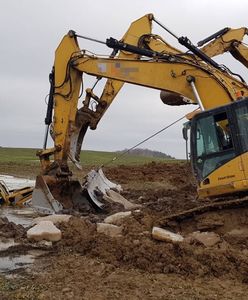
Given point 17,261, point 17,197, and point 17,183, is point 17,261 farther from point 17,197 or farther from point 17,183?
point 17,183

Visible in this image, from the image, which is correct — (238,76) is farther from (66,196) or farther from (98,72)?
(66,196)

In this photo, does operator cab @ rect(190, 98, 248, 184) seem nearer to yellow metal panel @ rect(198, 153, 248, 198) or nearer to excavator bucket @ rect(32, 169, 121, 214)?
yellow metal panel @ rect(198, 153, 248, 198)

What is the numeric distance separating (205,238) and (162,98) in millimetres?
5237

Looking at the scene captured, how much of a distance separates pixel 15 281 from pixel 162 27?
27.9 feet

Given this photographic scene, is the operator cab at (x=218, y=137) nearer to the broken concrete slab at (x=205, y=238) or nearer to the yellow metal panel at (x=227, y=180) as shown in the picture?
the yellow metal panel at (x=227, y=180)

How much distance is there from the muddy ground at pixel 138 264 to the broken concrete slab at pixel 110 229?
4.7 inches

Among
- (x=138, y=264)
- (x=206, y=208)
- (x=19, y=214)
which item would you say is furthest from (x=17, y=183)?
(x=138, y=264)

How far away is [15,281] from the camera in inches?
291

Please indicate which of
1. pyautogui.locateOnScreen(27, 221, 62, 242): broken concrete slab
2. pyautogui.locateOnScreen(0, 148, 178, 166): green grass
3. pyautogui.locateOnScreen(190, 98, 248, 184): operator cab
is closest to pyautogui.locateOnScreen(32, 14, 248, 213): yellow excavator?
pyautogui.locateOnScreen(190, 98, 248, 184): operator cab

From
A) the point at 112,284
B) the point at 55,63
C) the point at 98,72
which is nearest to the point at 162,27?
the point at 98,72

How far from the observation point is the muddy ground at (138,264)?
22.7 feet

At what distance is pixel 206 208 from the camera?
32.4 feet

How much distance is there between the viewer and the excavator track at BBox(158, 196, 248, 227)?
9.61 m

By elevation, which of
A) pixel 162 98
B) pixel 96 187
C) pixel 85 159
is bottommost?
pixel 96 187
